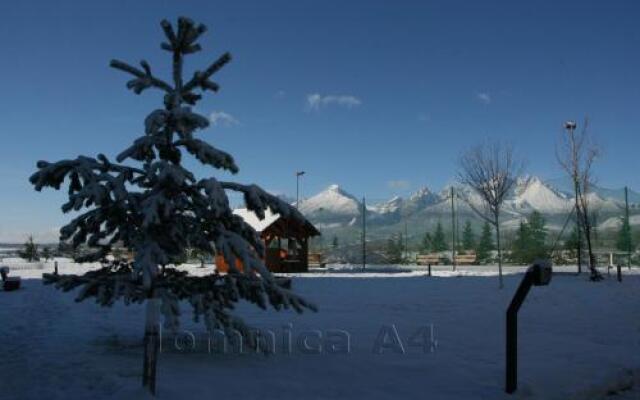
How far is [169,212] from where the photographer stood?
5.86 meters

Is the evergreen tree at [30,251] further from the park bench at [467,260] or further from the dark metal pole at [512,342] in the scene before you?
the dark metal pole at [512,342]

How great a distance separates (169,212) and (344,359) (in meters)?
3.13

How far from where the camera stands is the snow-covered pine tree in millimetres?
5840

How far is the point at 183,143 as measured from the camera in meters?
6.46

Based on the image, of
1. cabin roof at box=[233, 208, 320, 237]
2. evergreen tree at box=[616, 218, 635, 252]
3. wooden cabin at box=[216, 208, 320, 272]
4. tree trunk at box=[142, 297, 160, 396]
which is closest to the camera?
tree trunk at box=[142, 297, 160, 396]

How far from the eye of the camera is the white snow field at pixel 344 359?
18.5ft

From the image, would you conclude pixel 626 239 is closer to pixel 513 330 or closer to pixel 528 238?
pixel 528 238

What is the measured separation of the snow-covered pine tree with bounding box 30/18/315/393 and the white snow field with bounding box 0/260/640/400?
30.5 inches

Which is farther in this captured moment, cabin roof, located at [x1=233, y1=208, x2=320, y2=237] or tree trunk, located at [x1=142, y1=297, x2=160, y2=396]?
cabin roof, located at [x1=233, y1=208, x2=320, y2=237]

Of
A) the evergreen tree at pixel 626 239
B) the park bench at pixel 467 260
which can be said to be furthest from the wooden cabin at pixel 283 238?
the evergreen tree at pixel 626 239

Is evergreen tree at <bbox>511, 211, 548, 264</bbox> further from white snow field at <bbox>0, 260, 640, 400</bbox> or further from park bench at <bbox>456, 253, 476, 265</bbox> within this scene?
white snow field at <bbox>0, 260, 640, 400</bbox>

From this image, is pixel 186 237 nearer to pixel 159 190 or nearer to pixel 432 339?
pixel 159 190

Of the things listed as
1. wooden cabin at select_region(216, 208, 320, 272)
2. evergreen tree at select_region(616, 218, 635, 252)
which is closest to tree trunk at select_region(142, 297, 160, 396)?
wooden cabin at select_region(216, 208, 320, 272)

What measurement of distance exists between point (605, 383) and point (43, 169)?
21.4 feet
